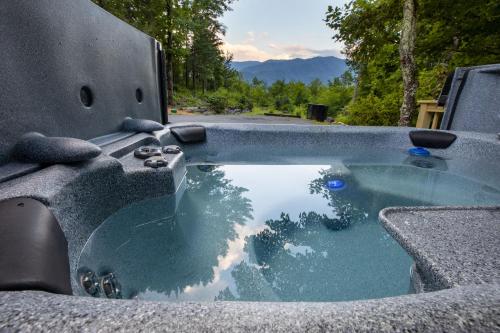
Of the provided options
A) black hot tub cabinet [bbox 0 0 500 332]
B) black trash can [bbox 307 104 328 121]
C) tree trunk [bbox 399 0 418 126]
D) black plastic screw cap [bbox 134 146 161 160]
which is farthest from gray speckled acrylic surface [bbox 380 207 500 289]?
black trash can [bbox 307 104 328 121]

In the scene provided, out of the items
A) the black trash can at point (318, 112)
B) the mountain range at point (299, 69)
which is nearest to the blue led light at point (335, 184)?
the black trash can at point (318, 112)

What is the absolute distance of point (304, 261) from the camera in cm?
135

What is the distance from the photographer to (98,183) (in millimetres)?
1479

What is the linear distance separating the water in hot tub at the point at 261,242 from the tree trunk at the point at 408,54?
337 cm

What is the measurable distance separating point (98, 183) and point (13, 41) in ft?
2.91

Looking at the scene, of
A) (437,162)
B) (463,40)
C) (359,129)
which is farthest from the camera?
→ (463,40)

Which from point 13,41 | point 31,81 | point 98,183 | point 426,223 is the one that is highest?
point 13,41

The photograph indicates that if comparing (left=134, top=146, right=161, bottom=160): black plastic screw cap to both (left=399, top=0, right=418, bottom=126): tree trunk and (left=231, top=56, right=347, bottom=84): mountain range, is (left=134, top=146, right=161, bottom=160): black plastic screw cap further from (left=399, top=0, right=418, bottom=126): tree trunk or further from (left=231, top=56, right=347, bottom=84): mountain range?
(left=231, top=56, right=347, bottom=84): mountain range

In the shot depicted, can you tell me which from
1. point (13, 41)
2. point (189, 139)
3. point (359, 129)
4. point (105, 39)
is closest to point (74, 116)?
point (13, 41)

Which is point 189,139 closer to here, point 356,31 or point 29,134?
point 29,134

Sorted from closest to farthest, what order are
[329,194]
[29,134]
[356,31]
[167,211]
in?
1. [29,134]
2. [167,211]
3. [329,194]
4. [356,31]

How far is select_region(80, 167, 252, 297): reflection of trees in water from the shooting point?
1.21 meters

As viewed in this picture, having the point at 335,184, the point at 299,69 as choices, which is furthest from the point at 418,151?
the point at 299,69

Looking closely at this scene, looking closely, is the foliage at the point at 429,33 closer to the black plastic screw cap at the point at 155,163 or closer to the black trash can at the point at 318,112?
the black trash can at the point at 318,112
